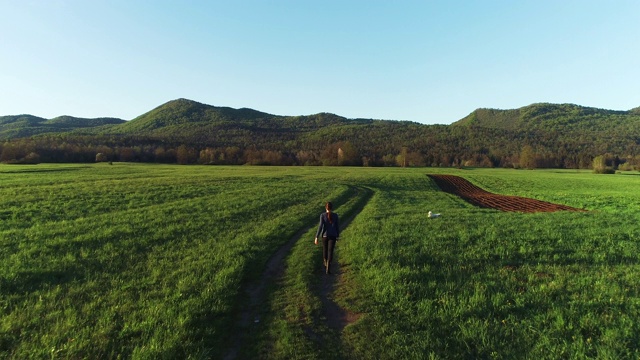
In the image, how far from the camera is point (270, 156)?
120 m

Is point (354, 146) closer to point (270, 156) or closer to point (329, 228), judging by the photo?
point (270, 156)

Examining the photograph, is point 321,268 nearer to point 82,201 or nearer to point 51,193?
point 82,201

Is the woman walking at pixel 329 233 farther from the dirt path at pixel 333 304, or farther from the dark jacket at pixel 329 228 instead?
the dirt path at pixel 333 304

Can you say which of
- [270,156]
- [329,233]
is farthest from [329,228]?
[270,156]

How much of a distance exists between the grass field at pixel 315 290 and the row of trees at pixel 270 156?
98.8 metres

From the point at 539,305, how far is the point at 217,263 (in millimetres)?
8928

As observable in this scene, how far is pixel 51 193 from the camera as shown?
28625mm

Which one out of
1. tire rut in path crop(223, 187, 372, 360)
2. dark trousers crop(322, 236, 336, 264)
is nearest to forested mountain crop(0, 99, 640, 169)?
tire rut in path crop(223, 187, 372, 360)

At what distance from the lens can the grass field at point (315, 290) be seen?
6500 millimetres

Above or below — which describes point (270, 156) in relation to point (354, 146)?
below

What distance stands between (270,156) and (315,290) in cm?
11245

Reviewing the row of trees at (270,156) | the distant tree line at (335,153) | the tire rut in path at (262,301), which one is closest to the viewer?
the tire rut in path at (262,301)

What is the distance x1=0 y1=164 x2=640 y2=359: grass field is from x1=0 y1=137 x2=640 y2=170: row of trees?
98.8 meters

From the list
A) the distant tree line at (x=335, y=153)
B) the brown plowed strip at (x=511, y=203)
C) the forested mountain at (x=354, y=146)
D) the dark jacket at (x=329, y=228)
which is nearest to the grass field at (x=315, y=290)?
the dark jacket at (x=329, y=228)
